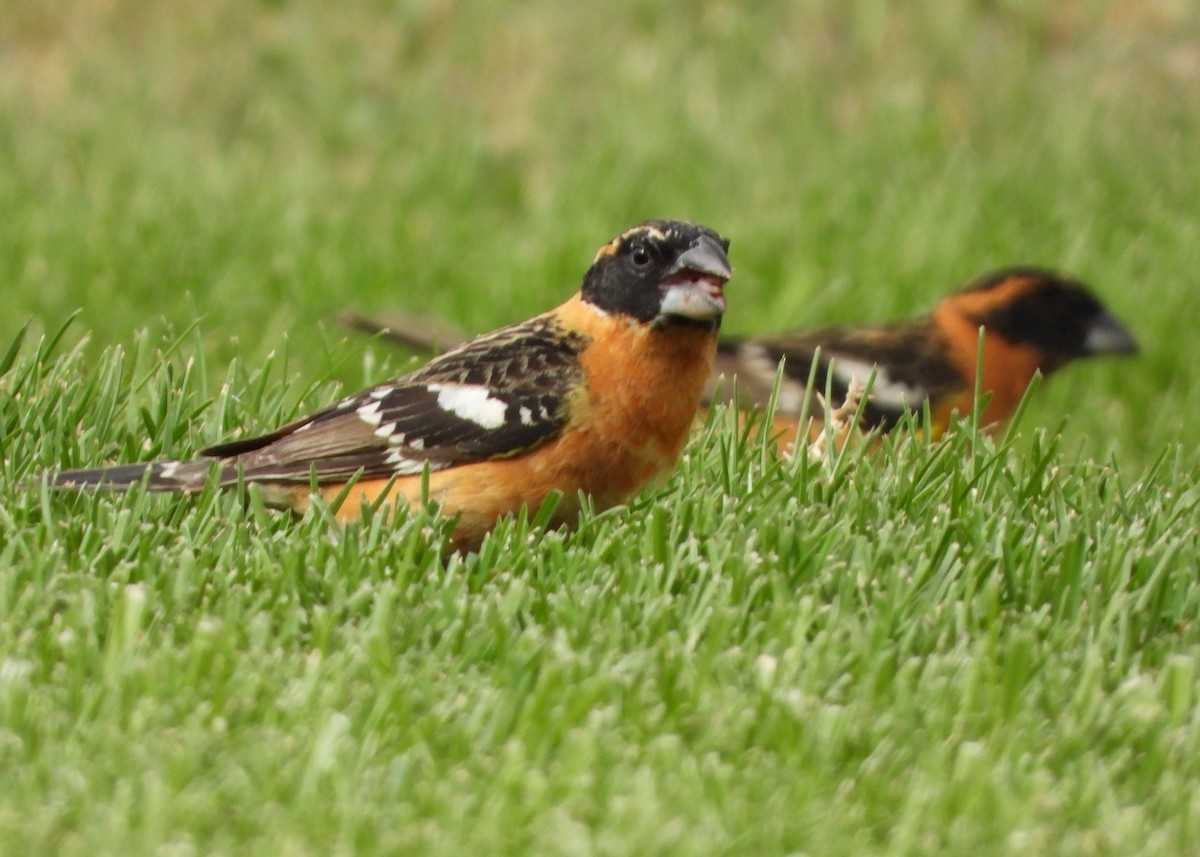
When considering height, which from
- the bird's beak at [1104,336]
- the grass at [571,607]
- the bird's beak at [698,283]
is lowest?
the grass at [571,607]

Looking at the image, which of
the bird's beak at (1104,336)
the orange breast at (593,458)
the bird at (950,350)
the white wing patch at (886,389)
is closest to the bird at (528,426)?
the orange breast at (593,458)

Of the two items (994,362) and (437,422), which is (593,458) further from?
(994,362)

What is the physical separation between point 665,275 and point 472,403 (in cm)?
55

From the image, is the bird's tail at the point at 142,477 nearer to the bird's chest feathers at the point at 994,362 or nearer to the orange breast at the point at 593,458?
the orange breast at the point at 593,458

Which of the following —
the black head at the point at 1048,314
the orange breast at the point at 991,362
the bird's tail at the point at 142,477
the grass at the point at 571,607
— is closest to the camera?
the grass at the point at 571,607

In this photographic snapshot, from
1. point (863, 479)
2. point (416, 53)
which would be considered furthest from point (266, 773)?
point (416, 53)

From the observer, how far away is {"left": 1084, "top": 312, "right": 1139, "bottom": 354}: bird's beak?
24.4 feet

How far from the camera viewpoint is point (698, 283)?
446 centimetres

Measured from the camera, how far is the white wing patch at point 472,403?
4.33m

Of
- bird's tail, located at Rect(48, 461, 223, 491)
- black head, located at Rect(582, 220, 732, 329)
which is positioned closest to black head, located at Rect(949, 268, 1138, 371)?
black head, located at Rect(582, 220, 732, 329)

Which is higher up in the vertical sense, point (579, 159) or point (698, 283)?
point (579, 159)

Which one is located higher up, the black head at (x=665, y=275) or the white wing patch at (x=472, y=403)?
the black head at (x=665, y=275)

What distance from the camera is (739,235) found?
8.66 m

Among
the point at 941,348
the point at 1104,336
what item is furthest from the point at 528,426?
the point at 1104,336
